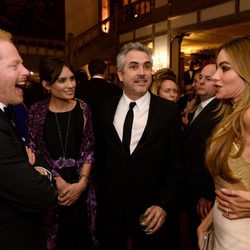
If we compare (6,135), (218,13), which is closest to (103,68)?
(6,135)

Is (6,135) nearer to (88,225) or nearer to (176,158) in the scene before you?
(176,158)

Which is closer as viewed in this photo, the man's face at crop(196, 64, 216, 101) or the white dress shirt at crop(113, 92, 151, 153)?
the white dress shirt at crop(113, 92, 151, 153)

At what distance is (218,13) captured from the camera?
26.1 feet

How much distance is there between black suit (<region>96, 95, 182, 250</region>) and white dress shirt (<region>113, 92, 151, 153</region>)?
0.17 feet

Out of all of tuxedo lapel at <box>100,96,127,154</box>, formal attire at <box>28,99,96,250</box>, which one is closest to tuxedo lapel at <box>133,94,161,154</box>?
tuxedo lapel at <box>100,96,127,154</box>

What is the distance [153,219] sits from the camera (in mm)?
2033

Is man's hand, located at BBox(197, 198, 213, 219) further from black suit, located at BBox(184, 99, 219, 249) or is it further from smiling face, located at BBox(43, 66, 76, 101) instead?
smiling face, located at BBox(43, 66, 76, 101)

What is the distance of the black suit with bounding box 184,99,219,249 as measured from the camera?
7.61 feet

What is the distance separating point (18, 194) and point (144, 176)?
929 millimetres

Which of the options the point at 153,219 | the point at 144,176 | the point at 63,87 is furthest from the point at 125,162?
the point at 63,87

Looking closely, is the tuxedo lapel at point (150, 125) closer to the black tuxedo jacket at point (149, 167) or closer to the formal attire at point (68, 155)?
the black tuxedo jacket at point (149, 167)

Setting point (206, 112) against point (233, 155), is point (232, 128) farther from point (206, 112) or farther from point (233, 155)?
point (206, 112)

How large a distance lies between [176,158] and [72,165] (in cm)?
80

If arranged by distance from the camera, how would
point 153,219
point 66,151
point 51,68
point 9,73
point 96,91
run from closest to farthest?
point 9,73 < point 153,219 < point 66,151 < point 51,68 < point 96,91
